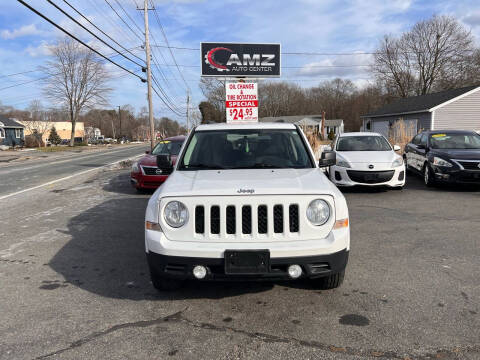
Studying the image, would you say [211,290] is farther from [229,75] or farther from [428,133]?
[229,75]

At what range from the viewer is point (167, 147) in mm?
11250

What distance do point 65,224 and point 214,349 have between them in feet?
16.2

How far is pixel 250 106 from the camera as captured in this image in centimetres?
1400

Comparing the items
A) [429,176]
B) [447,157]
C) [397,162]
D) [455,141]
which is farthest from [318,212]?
[455,141]

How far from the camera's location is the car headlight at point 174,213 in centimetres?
316

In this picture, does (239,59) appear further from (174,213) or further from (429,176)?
(174,213)

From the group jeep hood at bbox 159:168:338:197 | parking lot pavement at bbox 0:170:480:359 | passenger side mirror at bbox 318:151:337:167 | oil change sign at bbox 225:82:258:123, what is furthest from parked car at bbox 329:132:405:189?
jeep hood at bbox 159:168:338:197

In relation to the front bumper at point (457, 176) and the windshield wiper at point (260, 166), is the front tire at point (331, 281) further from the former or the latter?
the front bumper at point (457, 176)

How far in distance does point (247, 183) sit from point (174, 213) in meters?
0.69

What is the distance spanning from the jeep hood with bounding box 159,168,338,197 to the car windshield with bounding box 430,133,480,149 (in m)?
7.49

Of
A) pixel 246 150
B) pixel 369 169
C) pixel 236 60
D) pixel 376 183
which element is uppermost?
pixel 236 60

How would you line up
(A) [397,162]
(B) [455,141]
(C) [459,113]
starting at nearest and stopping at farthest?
(A) [397,162]
(B) [455,141]
(C) [459,113]

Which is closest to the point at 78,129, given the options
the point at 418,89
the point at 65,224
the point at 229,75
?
the point at 418,89

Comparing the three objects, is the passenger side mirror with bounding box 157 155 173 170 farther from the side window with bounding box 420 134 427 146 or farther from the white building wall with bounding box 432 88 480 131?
the white building wall with bounding box 432 88 480 131
